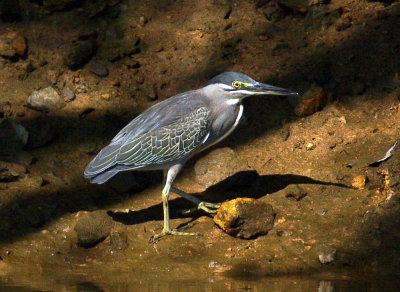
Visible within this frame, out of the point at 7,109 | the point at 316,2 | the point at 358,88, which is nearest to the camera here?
the point at 358,88

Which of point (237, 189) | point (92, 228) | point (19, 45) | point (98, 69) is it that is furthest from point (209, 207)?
point (19, 45)

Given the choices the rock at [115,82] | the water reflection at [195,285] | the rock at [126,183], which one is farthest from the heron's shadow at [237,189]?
the rock at [115,82]

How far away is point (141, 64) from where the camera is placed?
8.81m

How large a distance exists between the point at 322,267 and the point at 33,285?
7.13ft

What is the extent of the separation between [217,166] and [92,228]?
1453mm

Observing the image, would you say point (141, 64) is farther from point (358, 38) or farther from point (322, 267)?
point (322, 267)

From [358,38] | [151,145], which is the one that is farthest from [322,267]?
[358,38]

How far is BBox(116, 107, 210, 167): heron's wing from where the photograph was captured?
22.9ft

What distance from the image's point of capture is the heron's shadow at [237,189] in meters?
7.29

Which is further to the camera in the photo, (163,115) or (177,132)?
(163,115)

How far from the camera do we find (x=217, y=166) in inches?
302

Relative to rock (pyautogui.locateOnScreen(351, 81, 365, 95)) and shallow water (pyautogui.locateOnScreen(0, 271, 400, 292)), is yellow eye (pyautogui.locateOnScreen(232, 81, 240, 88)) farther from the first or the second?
shallow water (pyautogui.locateOnScreen(0, 271, 400, 292))

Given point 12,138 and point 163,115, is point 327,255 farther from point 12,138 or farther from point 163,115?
point 12,138

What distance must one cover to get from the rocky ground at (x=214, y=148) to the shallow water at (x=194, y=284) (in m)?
0.07
